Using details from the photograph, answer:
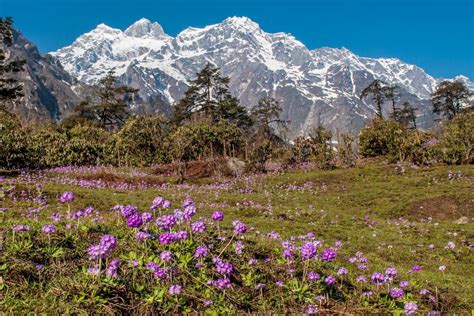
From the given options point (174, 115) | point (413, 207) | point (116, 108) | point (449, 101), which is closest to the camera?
point (413, 207)

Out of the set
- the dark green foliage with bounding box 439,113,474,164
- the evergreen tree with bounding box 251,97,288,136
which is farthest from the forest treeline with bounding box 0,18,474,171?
the evergreen tree with bounding box 251,97,288,136

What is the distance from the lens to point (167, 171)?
2983cm

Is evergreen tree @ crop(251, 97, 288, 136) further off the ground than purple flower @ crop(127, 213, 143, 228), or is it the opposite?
evergreen tree @ crop(251, 97, 288, 136)

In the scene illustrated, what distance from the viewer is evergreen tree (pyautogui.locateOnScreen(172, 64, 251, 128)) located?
62.8 meters

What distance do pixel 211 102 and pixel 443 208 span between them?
164 feet

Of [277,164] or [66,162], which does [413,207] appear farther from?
[66,162]

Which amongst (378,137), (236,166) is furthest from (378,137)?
(236,166)

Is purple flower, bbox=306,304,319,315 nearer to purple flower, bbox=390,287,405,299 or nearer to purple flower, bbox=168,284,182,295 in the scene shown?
purple flower, bbox=390,287,405,299

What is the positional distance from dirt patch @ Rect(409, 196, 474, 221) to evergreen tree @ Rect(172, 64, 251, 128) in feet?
154

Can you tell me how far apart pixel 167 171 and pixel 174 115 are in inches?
1602

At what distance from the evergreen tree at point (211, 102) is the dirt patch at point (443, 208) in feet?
154

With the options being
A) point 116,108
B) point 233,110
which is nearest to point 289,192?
point 233,110

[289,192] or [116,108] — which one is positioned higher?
[116,108]

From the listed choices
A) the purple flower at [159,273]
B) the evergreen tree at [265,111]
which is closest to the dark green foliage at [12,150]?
the purple flower at [159,273]
